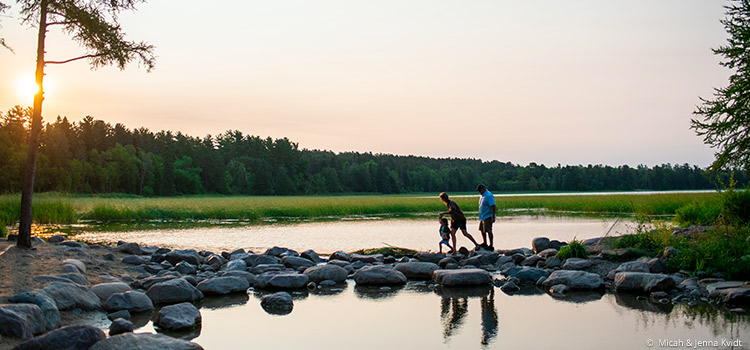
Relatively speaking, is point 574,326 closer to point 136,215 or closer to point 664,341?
point 664,341

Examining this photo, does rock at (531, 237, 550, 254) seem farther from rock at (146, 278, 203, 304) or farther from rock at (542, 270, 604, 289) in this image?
rock at (146, 278, 203, 304)

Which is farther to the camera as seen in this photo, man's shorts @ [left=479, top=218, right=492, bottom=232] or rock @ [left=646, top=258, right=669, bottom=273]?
man's shorts @ [left=479, top=218, right=492, bottom=232]

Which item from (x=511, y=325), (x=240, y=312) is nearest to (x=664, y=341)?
(x=511, y=325)

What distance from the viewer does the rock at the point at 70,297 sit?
356 inches

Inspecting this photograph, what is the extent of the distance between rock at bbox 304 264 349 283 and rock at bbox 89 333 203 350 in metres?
6.26

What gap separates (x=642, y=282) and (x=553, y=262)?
10.5 ft

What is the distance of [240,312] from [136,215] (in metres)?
29.0

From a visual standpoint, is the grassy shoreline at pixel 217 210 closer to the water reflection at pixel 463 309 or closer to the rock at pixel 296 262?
the water reflection at pixel 463 309

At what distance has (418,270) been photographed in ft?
44.7

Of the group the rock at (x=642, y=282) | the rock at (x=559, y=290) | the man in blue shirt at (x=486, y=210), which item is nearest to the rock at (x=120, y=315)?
the rock at (x=559, y=290)

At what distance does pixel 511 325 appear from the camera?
8.70 meters

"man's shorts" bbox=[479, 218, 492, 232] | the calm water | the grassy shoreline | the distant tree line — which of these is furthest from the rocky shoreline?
the distant tree line

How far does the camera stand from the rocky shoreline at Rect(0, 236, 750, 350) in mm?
7531

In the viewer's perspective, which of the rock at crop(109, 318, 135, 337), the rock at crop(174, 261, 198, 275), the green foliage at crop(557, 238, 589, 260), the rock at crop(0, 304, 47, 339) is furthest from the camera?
the green foliage at crop(557, 238, 589, 260)
